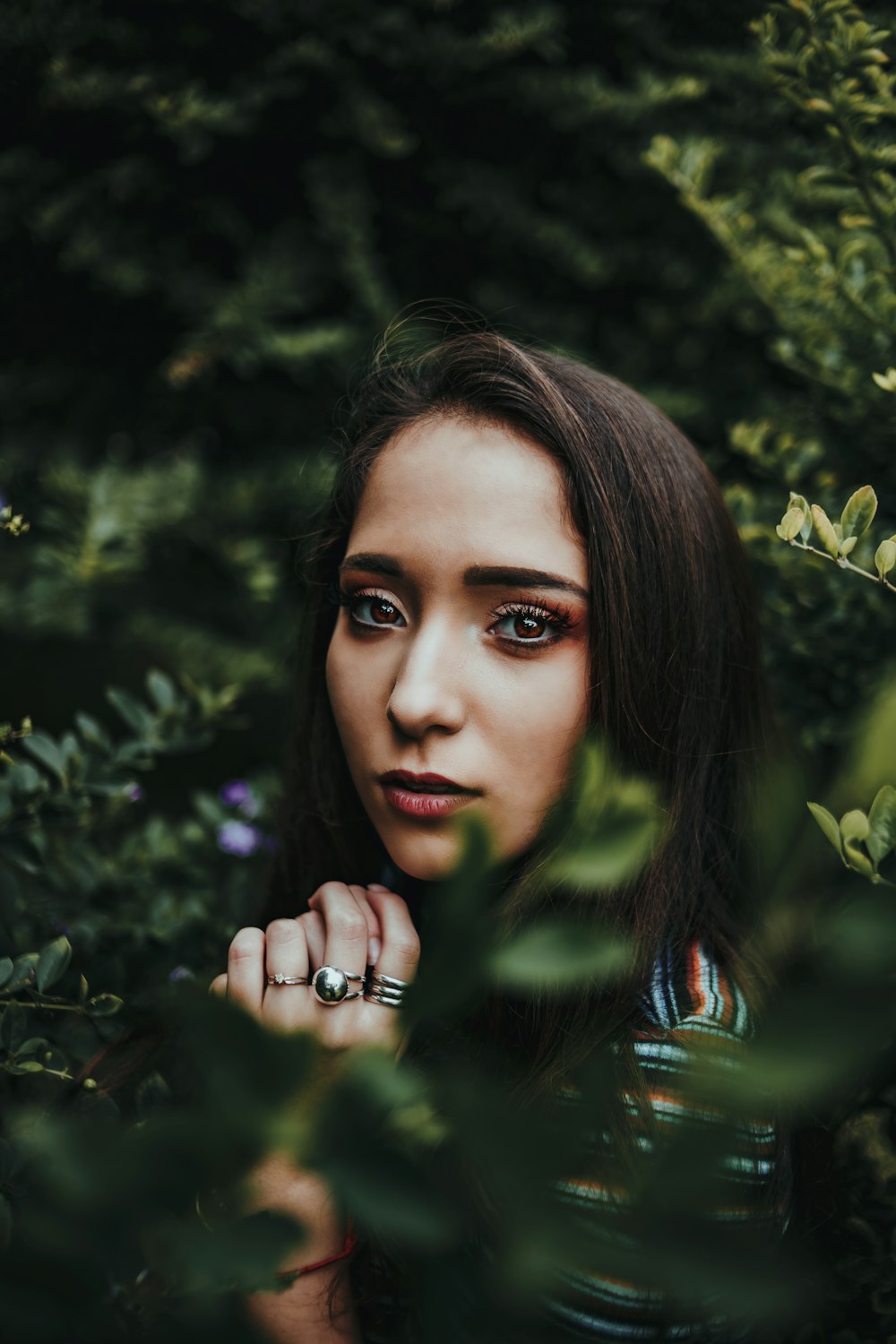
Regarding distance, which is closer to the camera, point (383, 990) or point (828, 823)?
point (828, 823)

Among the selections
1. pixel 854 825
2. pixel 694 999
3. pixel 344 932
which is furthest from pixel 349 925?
pixel 854 825

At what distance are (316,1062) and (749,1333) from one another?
862 mm

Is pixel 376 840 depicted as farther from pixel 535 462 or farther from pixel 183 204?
pixel 183 204

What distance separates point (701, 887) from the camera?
3.80 ft

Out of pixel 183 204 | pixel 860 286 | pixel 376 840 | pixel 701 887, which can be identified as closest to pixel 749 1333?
pixel 701 887

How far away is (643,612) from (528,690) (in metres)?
0.17

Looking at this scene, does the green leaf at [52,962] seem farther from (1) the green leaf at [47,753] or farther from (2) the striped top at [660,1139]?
(2) the striped top at [660,1139]

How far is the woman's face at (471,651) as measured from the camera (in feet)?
3.43

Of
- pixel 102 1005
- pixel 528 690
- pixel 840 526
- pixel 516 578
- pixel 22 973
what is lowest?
pixel 102 1005

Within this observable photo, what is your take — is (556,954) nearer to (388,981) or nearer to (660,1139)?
(660,1139)

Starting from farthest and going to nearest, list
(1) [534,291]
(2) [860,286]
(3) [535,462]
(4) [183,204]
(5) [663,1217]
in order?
(1) [534,291] < (4) [183,204] < (2) [860,286] < (3) [535,462] < (5) [663,1217]

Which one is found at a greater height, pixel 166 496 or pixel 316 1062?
pixel 316 1062

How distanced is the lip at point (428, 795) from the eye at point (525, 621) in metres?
0.17

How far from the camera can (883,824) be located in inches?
29.0
